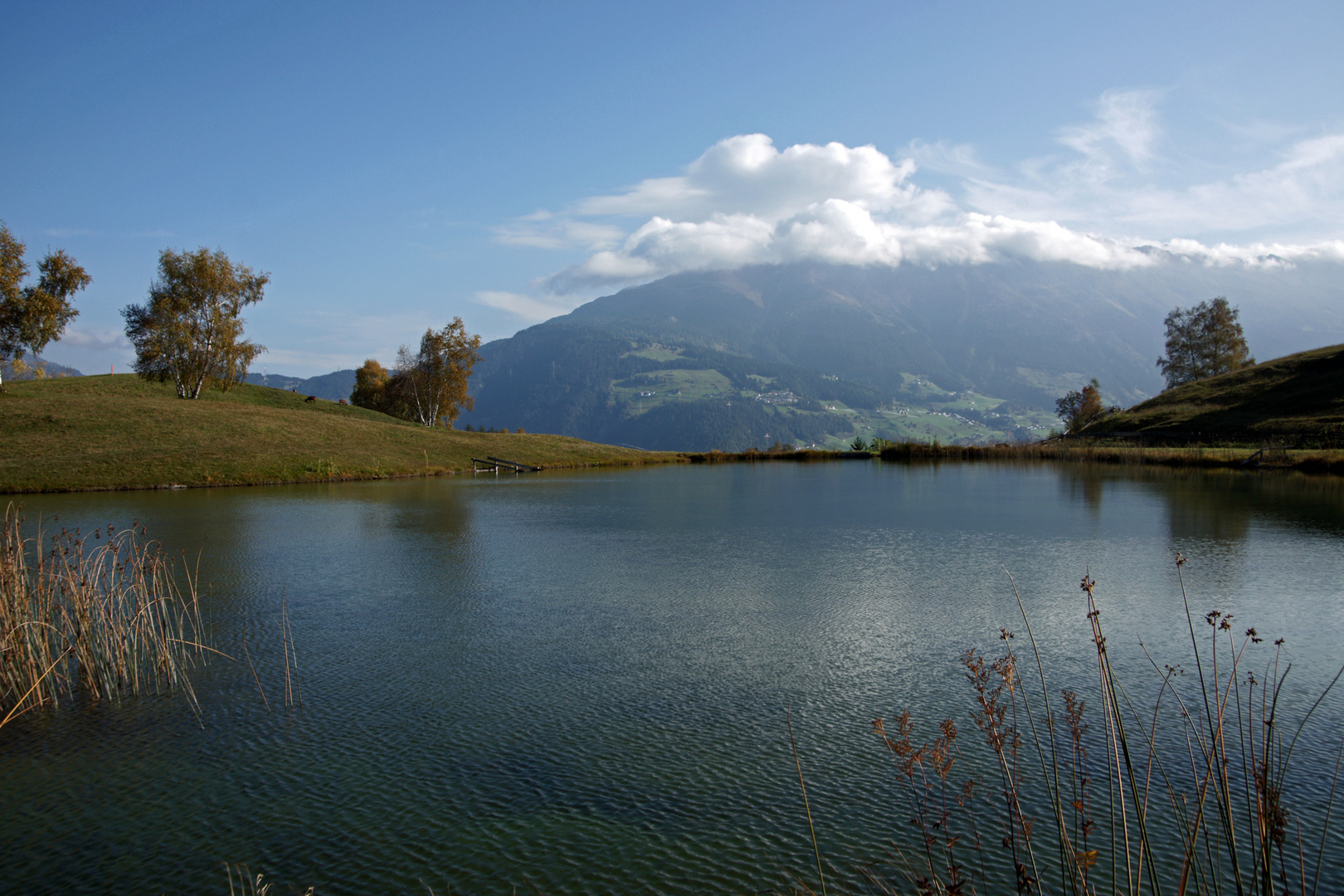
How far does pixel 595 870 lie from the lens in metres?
4.99

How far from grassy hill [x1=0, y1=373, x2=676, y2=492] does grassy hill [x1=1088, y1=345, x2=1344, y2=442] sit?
43.2m

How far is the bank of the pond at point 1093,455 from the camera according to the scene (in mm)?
40125

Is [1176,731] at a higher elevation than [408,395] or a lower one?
lower

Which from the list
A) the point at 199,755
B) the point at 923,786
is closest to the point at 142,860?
the point at 199,755

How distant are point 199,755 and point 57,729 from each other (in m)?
2.00

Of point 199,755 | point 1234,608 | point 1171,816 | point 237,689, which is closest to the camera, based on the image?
point 1171,816

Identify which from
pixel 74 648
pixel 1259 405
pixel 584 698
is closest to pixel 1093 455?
pixel 1259 405

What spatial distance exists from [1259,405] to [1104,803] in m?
69.3

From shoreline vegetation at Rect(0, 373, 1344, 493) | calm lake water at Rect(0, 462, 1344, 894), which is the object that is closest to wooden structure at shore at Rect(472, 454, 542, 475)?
shoreline vegetation at Rect(0, 373, 1344, 493)

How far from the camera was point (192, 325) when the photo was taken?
191 ft

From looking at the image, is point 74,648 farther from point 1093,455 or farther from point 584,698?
point 1093,455

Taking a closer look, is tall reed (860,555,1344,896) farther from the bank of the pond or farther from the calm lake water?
the bank of the pond

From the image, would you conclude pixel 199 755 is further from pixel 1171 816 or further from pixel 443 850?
pixel 1171 816

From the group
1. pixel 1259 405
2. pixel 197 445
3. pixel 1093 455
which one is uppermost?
pixel 1259 405
